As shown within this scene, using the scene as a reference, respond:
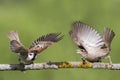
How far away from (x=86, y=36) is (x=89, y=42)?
2.9 inches

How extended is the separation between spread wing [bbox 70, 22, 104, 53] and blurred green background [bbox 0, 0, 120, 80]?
14.6 feet

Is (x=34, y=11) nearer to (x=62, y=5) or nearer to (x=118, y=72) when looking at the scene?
(x=62, y=5)

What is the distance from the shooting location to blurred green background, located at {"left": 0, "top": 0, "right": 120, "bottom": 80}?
927 cm

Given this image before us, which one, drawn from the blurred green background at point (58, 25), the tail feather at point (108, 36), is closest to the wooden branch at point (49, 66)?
the tail feather at point (108, 36)

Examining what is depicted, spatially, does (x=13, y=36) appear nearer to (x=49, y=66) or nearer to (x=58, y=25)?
(x=49, y=66)

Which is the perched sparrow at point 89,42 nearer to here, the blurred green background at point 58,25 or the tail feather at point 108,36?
the tail feather at point 108,36

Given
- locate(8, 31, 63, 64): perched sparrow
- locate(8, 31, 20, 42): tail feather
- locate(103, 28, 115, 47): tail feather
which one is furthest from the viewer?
locate(103, 28, 115, 47): tail feather

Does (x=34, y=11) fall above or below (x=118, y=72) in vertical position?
above

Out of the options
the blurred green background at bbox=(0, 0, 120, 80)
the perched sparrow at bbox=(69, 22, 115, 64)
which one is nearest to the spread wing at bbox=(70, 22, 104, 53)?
the perched sparrow at bbox=(69, 22, 115, 64)

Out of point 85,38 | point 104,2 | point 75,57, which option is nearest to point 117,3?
point 104,2

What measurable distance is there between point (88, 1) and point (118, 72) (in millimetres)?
1868

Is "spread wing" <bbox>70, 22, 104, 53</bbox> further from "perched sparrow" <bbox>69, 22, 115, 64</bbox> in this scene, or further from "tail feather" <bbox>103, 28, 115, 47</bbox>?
"tail feather" <bbox>103, 28, 115, 47</bbox>

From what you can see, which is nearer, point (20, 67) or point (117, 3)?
point (20, 67)

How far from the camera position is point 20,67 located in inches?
163
